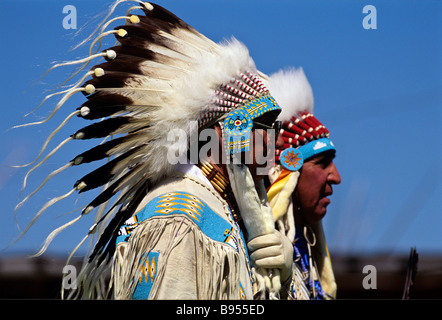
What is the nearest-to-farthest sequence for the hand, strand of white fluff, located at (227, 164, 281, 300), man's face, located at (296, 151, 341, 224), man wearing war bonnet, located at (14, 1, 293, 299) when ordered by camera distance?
man wearing war bonnet, located at (14, 1, 293, 299) → strand of white fluff, located at (227, 164, 281, 300) → the hand → man's face, located at (296, 151, 341, 224)

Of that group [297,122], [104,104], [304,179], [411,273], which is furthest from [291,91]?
[104,104]

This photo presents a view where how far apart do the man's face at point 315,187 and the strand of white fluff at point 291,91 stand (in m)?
0.36

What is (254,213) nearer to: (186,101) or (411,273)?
(186,101)

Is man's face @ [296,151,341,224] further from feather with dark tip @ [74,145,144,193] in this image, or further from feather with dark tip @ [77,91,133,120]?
feather with dark tip @ [77,91,133,120]

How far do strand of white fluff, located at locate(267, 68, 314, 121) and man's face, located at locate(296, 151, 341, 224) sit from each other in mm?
358

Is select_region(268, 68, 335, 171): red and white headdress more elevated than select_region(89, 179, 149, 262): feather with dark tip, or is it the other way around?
select_region(268, 68, 335, 171): red and white headdress

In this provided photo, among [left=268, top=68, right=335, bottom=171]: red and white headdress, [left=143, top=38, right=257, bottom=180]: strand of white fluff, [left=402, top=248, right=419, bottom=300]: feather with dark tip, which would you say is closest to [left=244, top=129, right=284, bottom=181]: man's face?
[left=143, top=38, right=257, bottom=180]: strand of white fluff

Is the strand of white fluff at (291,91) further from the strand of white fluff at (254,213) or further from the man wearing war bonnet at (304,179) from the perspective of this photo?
the strand of white fluff at (254,213)

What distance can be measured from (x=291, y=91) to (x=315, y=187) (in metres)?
0.67

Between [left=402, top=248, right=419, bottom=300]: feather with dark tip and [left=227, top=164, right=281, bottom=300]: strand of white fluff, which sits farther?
[left=402, top=248, right=419, bottom=300]: feather with dark tip

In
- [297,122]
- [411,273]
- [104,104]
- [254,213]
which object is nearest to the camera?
[104,104]

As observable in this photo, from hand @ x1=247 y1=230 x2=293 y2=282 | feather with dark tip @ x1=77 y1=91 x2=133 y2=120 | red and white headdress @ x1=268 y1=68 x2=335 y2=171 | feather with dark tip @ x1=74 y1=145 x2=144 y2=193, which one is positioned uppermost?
red and white headdress @ x1=268 y1=68 x2=335 y2=171

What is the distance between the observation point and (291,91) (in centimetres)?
516

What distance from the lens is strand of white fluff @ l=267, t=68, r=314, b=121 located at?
5.07 meters
